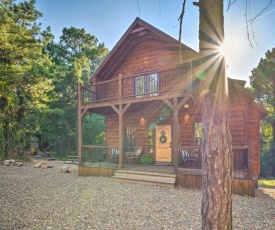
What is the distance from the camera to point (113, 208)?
18.0ft

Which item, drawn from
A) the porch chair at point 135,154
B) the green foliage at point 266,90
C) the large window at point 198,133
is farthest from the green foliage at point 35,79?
the green foliage at point 266,90

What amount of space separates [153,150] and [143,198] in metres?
5.87

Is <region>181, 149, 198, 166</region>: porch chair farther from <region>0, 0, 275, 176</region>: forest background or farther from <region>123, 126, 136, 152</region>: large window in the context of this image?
<region>0, 0, 275, 176</region>: forest background

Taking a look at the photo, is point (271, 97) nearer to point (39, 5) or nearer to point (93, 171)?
point (93, 171)

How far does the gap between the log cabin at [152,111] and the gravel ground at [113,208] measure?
180cm

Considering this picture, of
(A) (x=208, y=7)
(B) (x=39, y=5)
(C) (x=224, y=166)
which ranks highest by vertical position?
(B) (x=39, y=5)

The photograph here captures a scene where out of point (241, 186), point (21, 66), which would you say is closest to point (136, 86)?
point (241, 186)

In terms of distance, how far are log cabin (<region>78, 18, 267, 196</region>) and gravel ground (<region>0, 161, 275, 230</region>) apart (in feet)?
5.90

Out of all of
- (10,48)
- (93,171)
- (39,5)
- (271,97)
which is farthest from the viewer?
(271,97)

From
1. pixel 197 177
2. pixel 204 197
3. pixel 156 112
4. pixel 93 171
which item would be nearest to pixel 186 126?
pixel 156 112

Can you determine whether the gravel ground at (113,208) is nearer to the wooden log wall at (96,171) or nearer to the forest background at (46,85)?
the wooden log wall at (96,171)

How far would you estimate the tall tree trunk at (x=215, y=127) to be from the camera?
241 centimetres

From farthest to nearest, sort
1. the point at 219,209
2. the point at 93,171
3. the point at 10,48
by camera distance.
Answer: the point at 10,48 < the point at 93,171 < the point at 219,209

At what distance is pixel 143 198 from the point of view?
6.43 m
